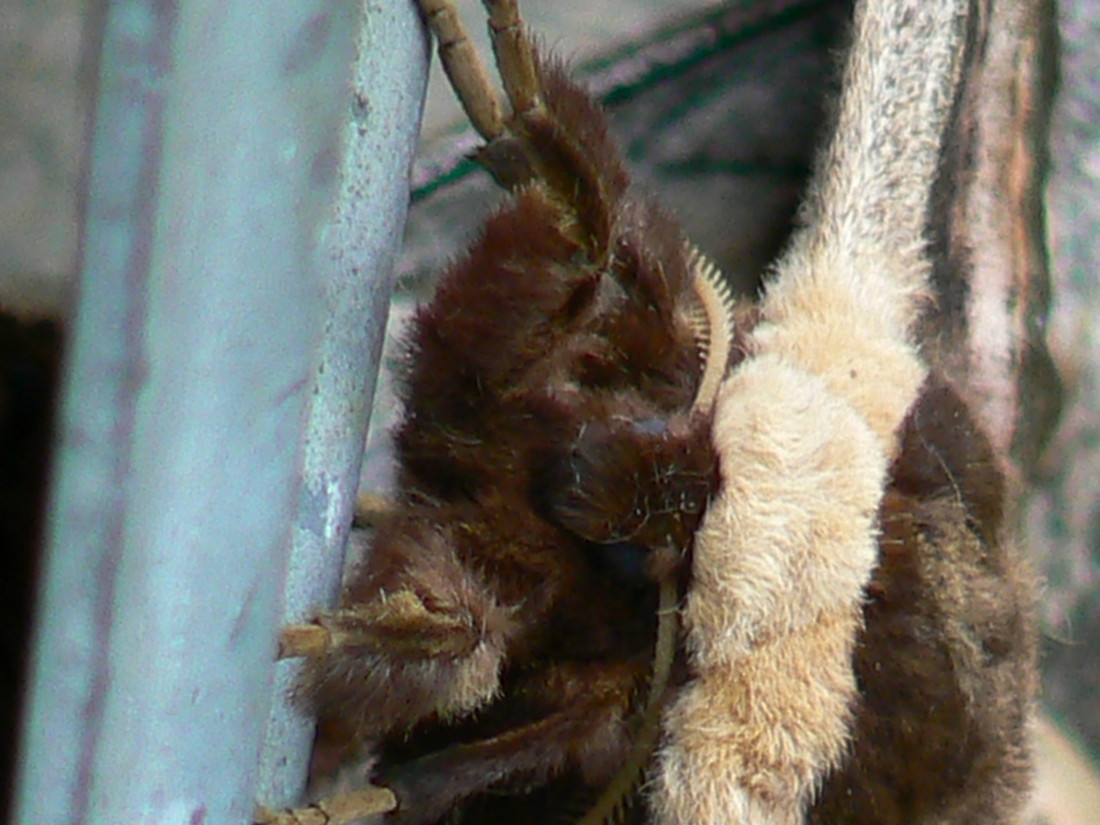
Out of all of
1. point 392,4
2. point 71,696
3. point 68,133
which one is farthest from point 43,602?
point 392,4

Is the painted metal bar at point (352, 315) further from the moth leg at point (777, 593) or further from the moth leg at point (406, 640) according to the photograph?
the moth leg at point (777, 593)

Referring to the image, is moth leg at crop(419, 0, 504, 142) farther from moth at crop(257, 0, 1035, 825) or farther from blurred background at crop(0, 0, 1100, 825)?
blurred background at crop(0, 0, 1100, 825)

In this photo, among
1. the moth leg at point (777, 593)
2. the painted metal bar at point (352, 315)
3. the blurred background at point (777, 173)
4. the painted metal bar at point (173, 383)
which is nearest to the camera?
the painted metal bar at point (173, 383)

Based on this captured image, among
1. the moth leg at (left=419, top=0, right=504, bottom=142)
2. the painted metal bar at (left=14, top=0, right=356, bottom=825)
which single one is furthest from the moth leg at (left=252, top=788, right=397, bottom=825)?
the moth leg at (left=419, top=0, right=504, bottom=142)

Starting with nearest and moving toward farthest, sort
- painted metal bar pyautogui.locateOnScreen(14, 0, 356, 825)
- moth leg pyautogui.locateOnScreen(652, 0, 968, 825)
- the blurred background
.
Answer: painted metal bar pyautogui.locateOnScreen(14, 0, 356, 825)
moth leg pyautogui.locateOnScreen(652, 0, 968, 825)
the blurred background

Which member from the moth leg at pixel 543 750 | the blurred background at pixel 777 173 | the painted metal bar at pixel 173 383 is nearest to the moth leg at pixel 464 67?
the painted metal bar at pixel 173 383

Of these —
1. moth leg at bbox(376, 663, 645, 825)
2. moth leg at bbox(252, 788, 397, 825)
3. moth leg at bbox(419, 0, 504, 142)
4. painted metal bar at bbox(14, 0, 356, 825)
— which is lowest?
moth leg at bbox(252, 788, 397, 825)

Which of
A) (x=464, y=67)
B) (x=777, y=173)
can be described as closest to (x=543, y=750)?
(x=464, y=67)

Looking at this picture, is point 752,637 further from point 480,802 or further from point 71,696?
point 71,696

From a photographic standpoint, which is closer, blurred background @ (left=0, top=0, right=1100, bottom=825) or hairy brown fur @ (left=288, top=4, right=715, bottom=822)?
hairy brown fur @ (left=288, top=4, right=715, bottom=822)
